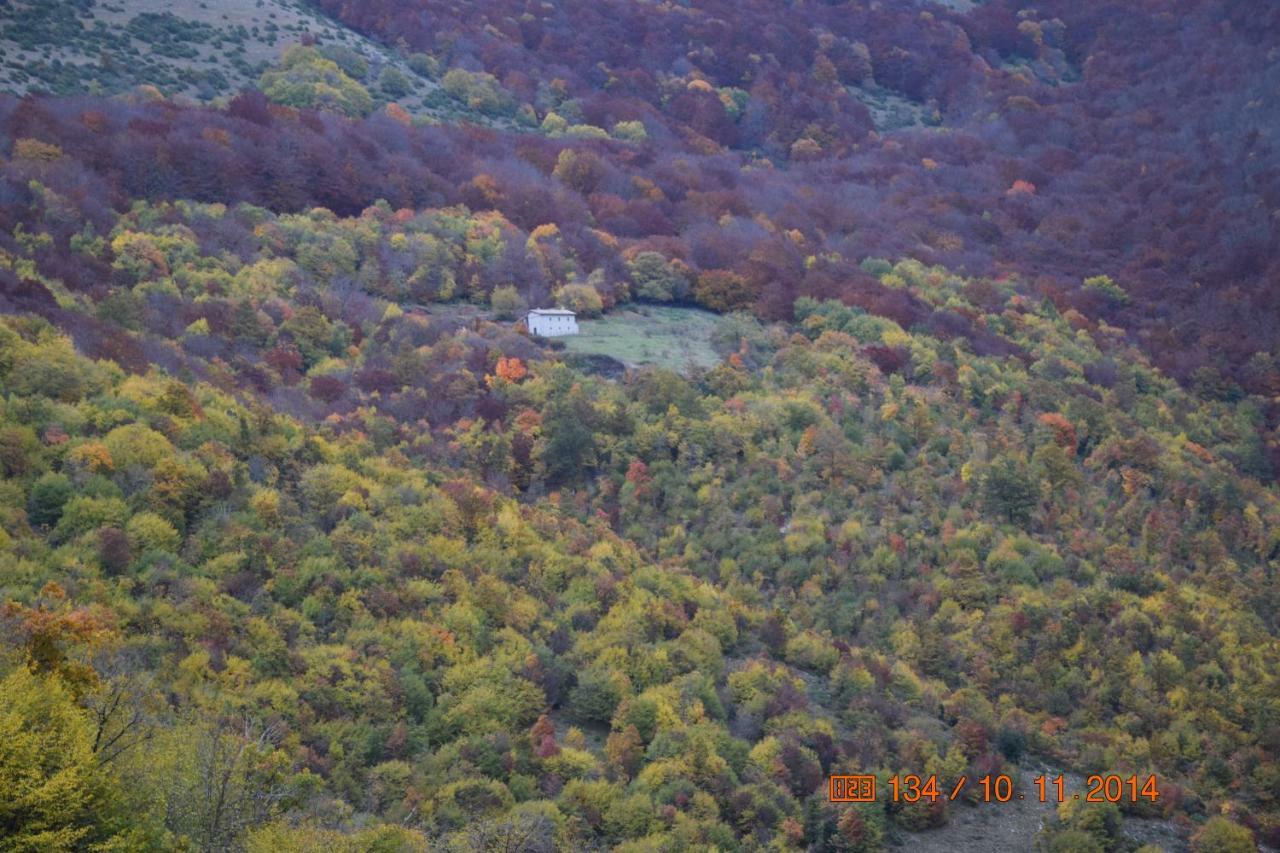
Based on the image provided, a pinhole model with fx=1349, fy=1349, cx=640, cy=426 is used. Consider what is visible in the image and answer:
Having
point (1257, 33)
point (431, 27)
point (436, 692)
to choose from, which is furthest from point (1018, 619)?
point (1257, 33)

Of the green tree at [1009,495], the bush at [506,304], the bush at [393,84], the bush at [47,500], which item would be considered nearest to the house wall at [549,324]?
the bush at [506,304]

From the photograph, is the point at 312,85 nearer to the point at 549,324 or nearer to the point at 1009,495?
the point at 549,324

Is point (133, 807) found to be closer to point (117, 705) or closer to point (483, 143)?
point (117, 705)

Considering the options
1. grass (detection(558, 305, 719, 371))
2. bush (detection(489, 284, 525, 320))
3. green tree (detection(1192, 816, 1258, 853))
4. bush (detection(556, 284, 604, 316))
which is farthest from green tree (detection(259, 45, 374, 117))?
green tree (detection(1192, 816, 1258, 853))

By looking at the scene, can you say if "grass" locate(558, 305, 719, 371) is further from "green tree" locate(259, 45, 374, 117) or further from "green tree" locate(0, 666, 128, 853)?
"green tree" locate(0, 666, 128, 853)

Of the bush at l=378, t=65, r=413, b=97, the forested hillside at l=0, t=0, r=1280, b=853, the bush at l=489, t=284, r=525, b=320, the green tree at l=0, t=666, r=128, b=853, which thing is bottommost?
the bush at l=378, t=65, r=413, b=97

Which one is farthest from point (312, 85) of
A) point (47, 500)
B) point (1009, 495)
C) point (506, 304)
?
point (47, 500)

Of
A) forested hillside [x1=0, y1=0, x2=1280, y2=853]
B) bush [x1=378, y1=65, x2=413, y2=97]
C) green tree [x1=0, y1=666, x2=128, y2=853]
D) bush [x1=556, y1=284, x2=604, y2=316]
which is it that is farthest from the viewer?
bush [x1=378, y1=65, x2=413, y2=97]
